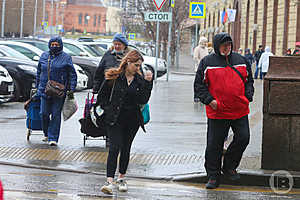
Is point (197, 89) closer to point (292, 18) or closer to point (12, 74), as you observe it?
point (12, 74)

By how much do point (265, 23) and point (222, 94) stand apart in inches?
1597

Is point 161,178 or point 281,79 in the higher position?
point 281,79

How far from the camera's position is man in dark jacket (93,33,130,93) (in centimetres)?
848

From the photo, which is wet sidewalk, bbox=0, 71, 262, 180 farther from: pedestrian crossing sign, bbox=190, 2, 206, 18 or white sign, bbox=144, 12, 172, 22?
pedestrian crossing sign, bbox=190, 2, 206, 18

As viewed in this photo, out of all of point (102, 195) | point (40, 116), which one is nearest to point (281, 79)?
point (102, 195)

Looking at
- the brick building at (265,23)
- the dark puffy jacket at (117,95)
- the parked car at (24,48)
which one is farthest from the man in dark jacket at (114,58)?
the brick building at (265,23)

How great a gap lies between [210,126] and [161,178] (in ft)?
3.04

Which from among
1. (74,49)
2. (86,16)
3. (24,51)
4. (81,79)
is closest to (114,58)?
(81,79)

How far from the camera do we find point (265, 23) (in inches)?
1866

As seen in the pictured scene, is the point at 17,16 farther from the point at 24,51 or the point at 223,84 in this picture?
the point at 223,84

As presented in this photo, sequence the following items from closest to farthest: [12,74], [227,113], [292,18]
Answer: [227,113] → [12,74] → [292,18]

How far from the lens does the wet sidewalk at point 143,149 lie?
9.01 meters

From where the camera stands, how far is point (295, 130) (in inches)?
329

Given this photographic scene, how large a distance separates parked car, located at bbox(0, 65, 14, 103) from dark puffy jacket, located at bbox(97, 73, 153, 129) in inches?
376
